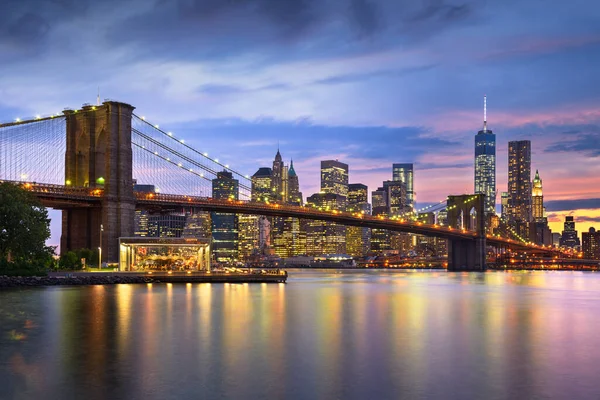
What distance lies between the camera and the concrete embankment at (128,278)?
64875 mm

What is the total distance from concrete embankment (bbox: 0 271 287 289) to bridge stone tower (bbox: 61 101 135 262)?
275 inches

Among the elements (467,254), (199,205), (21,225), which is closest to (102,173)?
(199,205)

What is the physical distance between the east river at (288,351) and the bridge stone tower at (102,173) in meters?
30.5

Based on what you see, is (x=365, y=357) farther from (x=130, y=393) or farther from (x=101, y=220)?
(x=101, y=220)

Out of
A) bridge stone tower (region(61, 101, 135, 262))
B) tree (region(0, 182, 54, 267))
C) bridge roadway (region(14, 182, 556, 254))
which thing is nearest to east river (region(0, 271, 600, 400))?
tree (region(0, 182, 54, 267))

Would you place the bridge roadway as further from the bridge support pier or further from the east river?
the east river

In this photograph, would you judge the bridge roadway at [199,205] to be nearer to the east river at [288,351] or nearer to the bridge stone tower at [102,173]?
the bridge stone tower at [102,173]

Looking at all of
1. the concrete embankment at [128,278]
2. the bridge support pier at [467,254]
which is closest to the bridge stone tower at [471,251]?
the bridge support pier at [467,254]

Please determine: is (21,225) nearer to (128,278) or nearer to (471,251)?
(128,278)

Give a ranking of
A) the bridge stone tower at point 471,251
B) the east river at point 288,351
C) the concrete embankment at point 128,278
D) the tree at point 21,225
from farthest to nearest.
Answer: the bridge stone tower at point 471,251
the concrete embankment at point 128,278
the tree at point 21,225
the east river at point 288,351

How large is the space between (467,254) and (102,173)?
93.7 metres

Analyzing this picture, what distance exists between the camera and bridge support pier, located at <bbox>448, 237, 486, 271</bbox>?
14900 cm

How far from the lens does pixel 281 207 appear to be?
101812 mm

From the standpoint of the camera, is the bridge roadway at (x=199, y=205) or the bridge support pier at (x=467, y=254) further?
the bridge support pier at (x=467, y=254)
